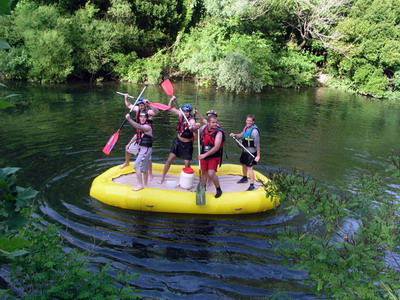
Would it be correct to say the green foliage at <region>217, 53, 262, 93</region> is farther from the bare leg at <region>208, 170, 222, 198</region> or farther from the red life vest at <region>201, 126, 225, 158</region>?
the bare leg at <region>208, 170, 222, 198</region>

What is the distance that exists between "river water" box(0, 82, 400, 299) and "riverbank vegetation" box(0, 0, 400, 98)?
2706 millimetres

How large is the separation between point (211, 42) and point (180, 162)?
15517 mm

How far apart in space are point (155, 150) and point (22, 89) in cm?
1162

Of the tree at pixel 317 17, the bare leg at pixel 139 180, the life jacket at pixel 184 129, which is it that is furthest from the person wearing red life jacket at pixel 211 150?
the tree at pixel 317 17

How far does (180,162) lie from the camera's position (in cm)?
885

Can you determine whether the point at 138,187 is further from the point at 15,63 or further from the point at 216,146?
the point at 15,63

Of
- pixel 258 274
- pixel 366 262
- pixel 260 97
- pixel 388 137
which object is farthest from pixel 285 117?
pixel 366 262

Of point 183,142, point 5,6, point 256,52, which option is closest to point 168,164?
point 183,142

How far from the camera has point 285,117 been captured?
1452 centimetres

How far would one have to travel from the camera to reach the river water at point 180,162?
4.59 metres

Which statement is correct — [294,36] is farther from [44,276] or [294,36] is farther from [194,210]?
[44,276]

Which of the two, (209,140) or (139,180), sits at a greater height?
(209,140)

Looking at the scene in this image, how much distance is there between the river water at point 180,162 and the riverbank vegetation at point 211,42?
271cm

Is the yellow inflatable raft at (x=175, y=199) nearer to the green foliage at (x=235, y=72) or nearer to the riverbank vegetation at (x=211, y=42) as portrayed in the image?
the green foliage at (x=235, y=72)
